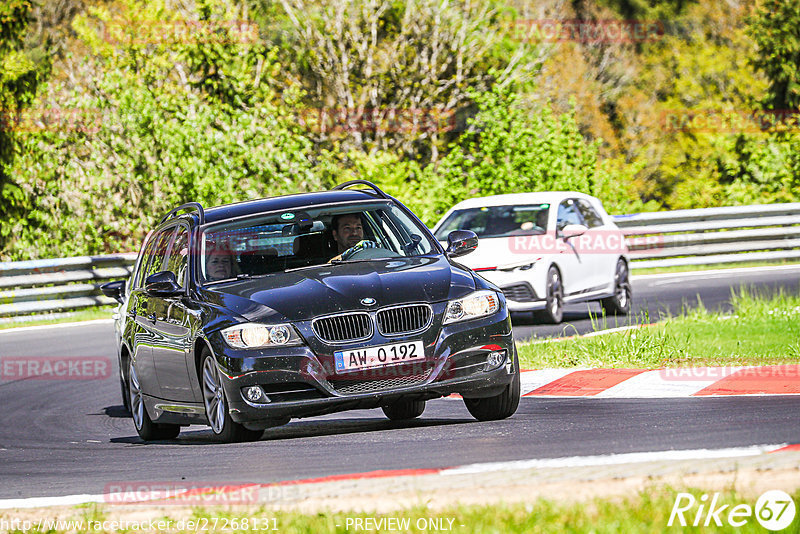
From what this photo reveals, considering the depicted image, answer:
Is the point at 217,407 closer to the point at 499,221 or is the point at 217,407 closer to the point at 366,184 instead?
the point at 366,184

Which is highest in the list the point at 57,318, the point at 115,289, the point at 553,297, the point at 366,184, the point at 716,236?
the point at 366,184

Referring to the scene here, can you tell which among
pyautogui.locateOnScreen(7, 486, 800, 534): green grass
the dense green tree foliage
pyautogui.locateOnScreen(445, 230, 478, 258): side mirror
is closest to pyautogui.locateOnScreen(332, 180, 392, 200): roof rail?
pyautogui.locateOnScreen(445, 230, 478, 258): side mirror

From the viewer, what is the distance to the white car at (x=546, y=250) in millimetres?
16219

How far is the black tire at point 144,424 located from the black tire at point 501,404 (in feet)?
7.83

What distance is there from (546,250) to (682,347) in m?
5.03

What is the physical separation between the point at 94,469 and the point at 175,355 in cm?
130

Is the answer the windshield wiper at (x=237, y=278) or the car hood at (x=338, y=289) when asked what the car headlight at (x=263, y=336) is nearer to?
the car hood at (x=338, y=289)

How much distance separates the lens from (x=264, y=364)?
314 inches

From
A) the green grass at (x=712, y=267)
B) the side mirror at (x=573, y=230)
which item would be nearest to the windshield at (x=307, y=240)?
the side mirror at (x=573, y=230)

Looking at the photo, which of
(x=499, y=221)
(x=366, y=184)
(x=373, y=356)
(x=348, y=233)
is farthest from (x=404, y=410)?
(x=499, y=221)

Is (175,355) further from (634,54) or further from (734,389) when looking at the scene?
(634,54)

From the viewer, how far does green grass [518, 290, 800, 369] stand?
36.4 ft

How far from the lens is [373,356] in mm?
7965

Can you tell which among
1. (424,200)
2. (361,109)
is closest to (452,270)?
(424,200)
